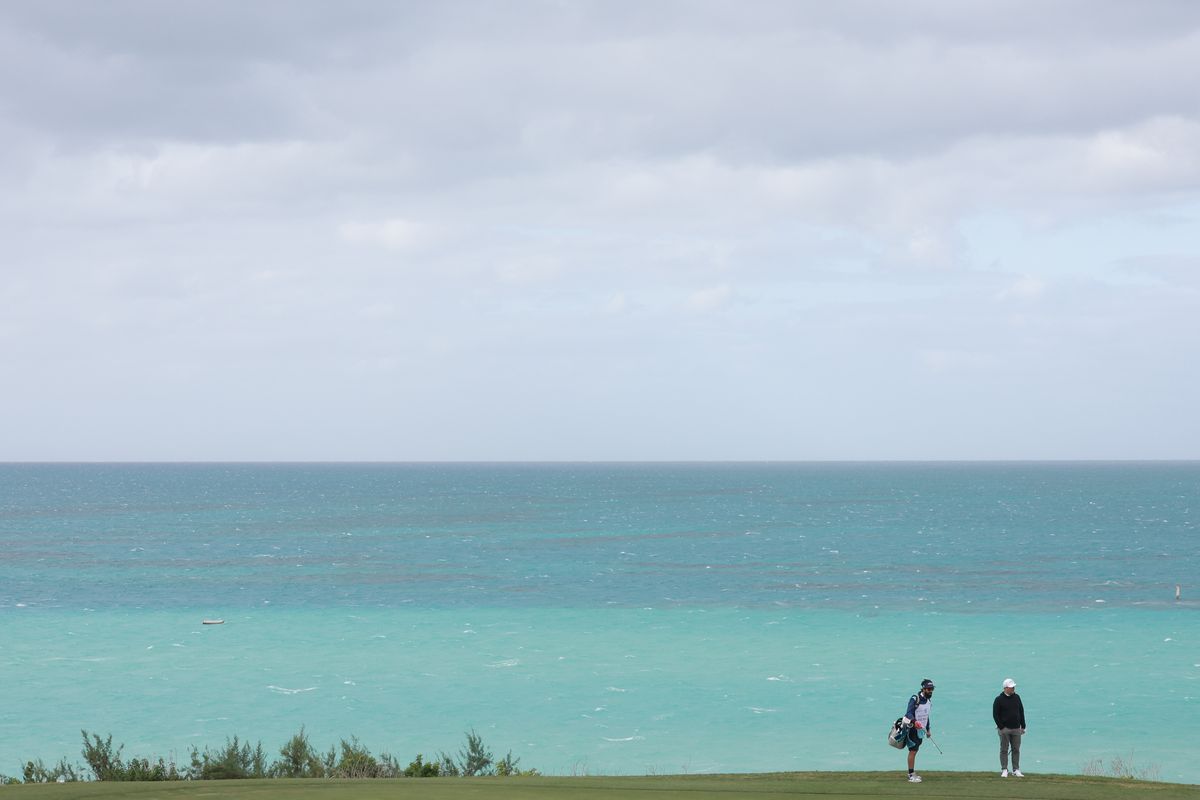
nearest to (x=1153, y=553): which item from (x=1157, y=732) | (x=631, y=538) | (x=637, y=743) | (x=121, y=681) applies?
(x=631, y=538)

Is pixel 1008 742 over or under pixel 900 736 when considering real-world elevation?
under

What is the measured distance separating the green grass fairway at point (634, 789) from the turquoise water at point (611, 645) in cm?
967

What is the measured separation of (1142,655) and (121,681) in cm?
3882

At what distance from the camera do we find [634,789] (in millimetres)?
19453

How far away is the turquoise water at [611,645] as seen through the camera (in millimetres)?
34438

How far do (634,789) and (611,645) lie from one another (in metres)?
28.8

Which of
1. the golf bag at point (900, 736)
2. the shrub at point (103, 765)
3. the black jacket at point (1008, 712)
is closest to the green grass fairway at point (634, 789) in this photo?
the golf bag at point (900, 736)

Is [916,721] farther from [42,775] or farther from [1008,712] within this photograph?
[42,775]

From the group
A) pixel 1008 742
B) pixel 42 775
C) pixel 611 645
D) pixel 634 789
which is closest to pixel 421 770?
pixel 634 789

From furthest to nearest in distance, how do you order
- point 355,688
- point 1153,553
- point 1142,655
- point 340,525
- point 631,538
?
point 340,525, point 631,538, point 1153,553, point 1142,655, point 355,688

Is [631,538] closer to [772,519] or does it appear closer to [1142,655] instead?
[772,519]

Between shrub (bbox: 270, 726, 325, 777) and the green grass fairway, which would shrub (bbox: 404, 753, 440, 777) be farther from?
the green grass fairway

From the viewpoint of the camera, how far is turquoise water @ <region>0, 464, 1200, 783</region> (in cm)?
3444

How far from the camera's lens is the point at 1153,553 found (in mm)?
87938
